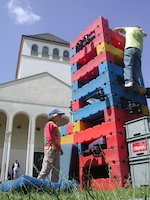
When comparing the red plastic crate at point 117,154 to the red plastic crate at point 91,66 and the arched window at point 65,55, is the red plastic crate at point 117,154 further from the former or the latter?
the arched window at point 65,55

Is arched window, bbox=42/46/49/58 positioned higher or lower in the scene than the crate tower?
higher

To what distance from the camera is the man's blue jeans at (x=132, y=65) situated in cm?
489

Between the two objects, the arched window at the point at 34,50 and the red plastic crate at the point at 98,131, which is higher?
the arched window at the point at 34,50

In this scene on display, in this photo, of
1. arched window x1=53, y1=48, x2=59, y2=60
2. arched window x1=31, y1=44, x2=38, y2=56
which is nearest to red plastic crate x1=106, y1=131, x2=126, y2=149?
arched window x1=31, y1=44, x2=38, y2=56

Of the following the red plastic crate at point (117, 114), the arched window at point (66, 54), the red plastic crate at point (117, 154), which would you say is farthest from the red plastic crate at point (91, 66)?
the arched window at point (66, 54)

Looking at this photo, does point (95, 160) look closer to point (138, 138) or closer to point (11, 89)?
point (138, 138)

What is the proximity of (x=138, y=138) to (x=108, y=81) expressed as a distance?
1.49m

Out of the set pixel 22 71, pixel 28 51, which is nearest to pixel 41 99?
pixel 22 71

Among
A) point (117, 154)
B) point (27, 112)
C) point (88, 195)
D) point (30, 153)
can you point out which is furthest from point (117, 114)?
point (27, 112)

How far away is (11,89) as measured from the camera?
21.6 m

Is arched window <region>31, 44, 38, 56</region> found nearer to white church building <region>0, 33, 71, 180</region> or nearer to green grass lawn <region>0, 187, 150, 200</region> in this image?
white church building <region>0, 33, 71, 180</region>

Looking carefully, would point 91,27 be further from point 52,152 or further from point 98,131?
point 52,152

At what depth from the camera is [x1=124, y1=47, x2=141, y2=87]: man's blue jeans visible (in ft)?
16.1

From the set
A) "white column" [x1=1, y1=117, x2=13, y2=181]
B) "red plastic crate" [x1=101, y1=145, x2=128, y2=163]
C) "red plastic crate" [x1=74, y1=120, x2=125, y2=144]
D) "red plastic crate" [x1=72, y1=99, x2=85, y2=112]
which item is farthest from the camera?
"white column" [x1=1, y1=117, x2=13, y2=181]
